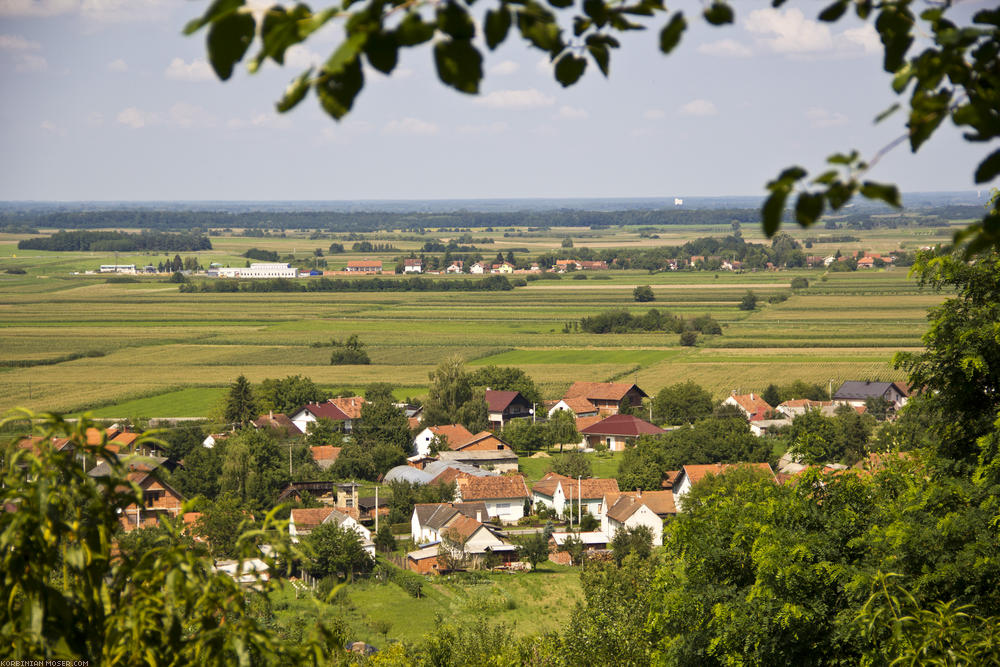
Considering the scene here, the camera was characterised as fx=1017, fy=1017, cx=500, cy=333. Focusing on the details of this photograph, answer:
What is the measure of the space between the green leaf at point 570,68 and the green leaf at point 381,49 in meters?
0.81

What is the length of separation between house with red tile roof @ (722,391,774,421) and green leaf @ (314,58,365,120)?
50952mm

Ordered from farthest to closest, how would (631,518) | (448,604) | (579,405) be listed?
(579,405) < (631,518) < (448,604)

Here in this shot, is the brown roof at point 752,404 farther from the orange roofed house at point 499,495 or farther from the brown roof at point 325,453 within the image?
the brown roof at point 325,453

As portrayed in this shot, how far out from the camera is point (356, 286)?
135 meters

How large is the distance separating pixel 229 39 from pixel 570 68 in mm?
1105

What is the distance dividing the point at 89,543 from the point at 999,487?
9.13 metres

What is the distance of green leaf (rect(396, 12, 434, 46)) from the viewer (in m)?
2.13

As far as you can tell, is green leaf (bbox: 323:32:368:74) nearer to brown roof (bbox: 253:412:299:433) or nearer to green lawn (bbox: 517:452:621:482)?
green lawn (bbox: 517:452:621:482)

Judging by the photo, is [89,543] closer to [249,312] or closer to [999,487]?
[999,487]

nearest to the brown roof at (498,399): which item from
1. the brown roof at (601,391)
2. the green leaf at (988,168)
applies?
the brown roof at (601,391)

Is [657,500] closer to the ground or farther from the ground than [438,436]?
farther from the ground

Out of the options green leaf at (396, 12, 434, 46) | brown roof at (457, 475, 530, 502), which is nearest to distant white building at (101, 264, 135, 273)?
brown roof at (457, 475, 530, 502)

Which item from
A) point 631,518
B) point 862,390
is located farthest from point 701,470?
point 862,390

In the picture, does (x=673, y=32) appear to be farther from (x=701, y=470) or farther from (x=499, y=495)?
(x=701, y=470)
